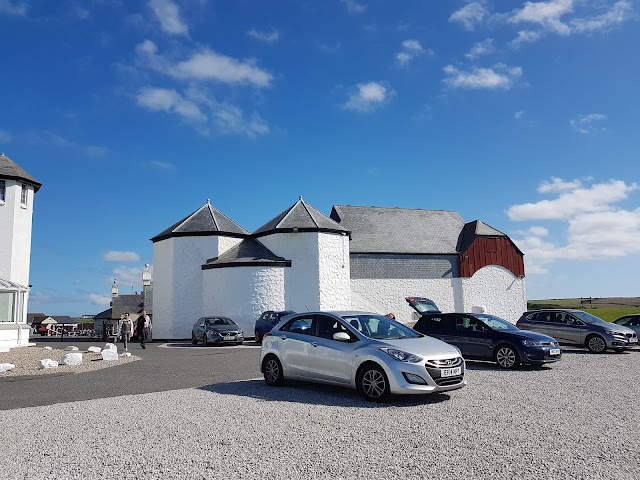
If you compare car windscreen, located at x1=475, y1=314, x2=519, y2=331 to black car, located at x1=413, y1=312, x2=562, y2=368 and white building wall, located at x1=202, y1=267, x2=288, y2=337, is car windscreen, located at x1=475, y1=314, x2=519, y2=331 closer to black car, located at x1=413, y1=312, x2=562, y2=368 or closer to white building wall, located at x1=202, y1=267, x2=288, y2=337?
black car, located at x1=413, y1=312, x2=562, y2=368

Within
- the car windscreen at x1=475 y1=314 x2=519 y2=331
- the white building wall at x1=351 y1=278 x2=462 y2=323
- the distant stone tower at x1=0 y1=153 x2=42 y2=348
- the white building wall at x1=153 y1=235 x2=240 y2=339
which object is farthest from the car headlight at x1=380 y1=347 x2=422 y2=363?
the white building wall at x1=351 y1=278 x2=462 y2=323

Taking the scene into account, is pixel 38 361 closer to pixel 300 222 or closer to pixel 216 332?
pixel 216 332

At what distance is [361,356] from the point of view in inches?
349

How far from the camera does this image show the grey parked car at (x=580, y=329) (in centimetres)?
1667

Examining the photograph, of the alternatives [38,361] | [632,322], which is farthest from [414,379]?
[632,322]

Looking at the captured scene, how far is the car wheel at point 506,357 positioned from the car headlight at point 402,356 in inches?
218

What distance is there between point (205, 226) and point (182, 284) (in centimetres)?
392

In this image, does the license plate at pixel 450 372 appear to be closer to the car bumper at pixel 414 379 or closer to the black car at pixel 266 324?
the car bumper at pixel 414 379

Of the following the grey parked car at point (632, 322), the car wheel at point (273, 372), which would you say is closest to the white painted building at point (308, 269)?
the grey parked car at point (632, 322)

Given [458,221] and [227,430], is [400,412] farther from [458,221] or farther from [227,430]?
[458,221]

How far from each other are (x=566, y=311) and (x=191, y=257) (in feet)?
72.5

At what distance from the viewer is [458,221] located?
47594mm

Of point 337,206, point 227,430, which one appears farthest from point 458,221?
point 227,430

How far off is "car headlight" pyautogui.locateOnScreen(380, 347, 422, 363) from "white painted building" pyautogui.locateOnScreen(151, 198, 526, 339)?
22.2m
